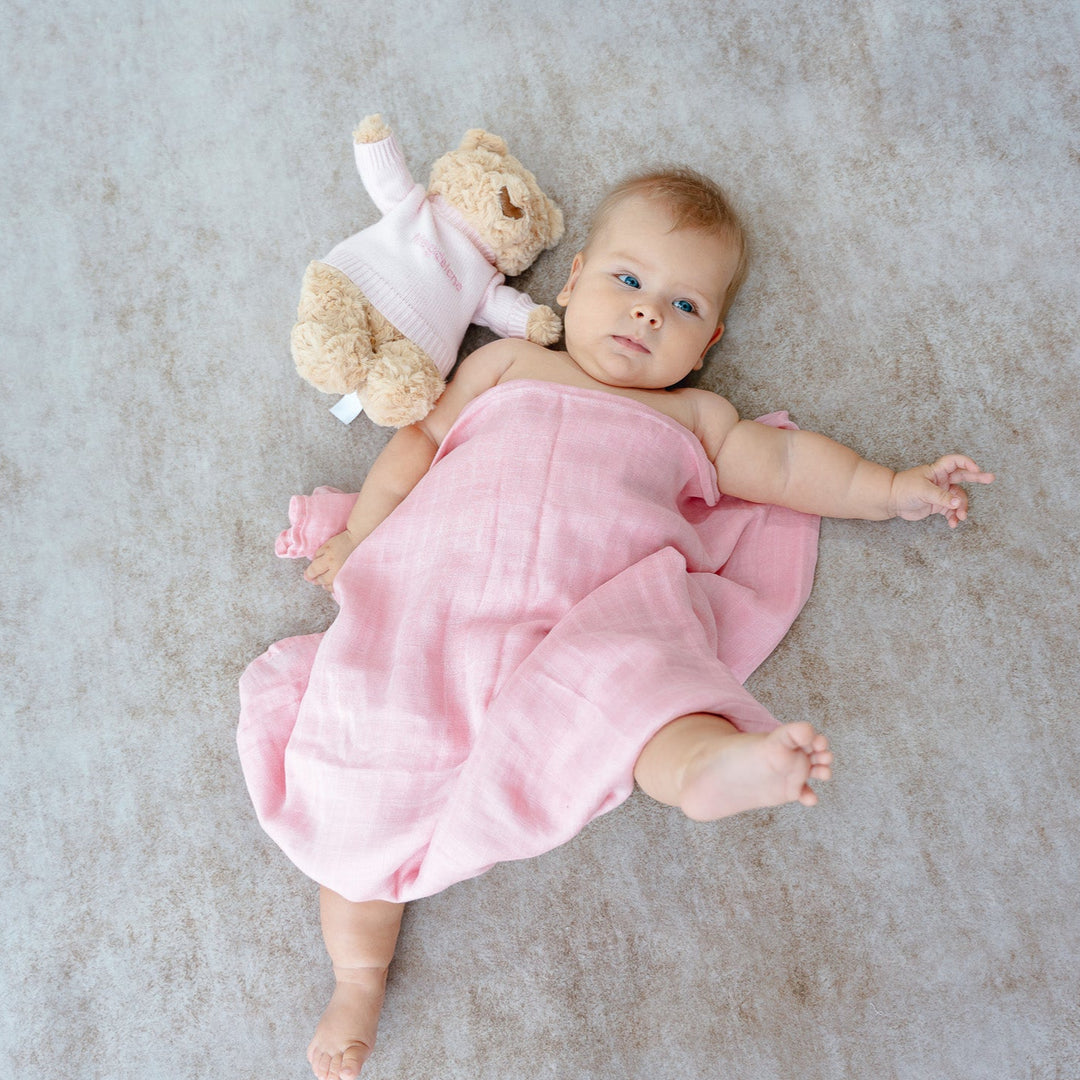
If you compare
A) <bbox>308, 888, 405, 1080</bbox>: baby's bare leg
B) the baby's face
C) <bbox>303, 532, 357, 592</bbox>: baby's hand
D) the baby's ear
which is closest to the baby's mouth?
the baby's face

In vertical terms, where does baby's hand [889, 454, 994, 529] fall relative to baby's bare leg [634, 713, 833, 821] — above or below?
above

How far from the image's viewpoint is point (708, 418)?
48.3 inches

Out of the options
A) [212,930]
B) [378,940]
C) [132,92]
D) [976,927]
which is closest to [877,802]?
[976,927]

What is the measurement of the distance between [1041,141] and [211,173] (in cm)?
134

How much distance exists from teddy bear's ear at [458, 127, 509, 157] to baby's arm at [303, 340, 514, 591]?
0.29 m

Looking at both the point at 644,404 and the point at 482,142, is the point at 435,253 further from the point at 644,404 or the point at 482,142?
the point at 644,404

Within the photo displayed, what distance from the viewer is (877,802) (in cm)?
119

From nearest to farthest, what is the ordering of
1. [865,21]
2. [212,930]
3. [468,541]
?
[468,541]
[212,930]
[865,21]

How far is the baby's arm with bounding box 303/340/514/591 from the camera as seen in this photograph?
1.24 meters

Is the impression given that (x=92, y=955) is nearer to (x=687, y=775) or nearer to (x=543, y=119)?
(x=687, y=775)

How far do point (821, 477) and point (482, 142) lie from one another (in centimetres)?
71

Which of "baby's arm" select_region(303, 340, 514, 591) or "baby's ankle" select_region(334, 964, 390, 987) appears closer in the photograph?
"baby's ankle" select_region(334, 964, 390, 987)

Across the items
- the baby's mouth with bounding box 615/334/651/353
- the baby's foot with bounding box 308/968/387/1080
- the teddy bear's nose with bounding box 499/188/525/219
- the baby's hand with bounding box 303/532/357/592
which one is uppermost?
the teddy bear's nose with bounding box 499/188/525/219

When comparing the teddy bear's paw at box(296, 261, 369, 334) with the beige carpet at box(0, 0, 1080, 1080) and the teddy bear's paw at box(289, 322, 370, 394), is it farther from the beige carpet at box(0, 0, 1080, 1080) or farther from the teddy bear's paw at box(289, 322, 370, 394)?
the beige carpet at box(0, 0, 1080, 1080)
